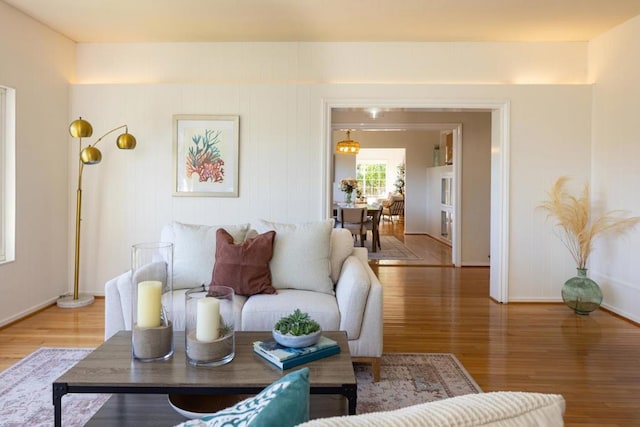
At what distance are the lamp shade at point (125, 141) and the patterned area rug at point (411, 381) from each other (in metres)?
3.04

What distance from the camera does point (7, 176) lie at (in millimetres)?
3803

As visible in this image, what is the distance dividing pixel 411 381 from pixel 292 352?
1.16 meters

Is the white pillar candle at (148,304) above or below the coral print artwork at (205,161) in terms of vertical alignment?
below

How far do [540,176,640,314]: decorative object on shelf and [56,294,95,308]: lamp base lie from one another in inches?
188

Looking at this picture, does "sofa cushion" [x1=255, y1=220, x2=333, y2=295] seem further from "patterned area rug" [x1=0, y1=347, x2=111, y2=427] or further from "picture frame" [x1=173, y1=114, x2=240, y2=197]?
"picture frame" [x1=173, y1=114, x2=240, y2=197]

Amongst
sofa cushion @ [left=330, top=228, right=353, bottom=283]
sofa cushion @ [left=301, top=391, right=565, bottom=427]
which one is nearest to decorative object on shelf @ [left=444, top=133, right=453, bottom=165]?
sofa cushion @ [left=330, top=228, right=353, bottom=283]

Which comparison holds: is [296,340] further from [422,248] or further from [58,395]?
[422,248]

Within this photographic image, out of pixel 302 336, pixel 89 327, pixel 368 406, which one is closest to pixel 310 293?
pixel 368 406

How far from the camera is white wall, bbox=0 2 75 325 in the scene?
3775 millimetres

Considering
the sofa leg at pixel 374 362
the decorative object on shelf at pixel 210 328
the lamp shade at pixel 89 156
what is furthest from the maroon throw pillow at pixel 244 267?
the lamp shade at pixel 89 156

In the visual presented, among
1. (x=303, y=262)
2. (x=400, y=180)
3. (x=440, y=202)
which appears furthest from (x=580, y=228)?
(x=400, y=180)

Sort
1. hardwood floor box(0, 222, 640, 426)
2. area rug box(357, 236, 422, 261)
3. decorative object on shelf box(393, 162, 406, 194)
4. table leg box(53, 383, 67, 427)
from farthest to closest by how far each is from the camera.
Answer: decorative object on shelf box(393, 162, 406, 194) < area rug box(357, 236, 422, 261) < hardwood floor box(0, 222, 640, 426) < table leg box(53, 383, 67, 427)

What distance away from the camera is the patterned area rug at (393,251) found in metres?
7.33

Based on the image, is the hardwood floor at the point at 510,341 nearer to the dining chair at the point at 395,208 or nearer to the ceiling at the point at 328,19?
the ceiling at the point at 328,19
